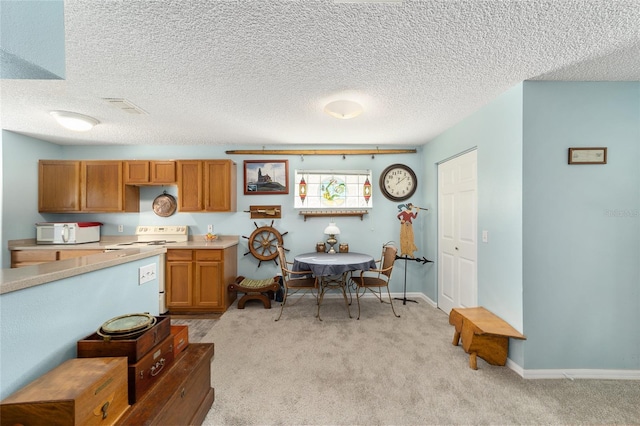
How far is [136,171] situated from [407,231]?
14.3 ft

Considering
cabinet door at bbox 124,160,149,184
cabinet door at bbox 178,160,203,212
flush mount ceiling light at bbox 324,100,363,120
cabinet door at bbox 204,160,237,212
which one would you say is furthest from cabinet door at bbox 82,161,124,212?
flush mount ceiling light at bbox 324,100,363,120

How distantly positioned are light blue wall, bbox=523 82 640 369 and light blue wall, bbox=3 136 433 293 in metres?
1.91

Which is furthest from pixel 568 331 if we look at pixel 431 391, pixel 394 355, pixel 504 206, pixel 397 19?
pixel 397 19

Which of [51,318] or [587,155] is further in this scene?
[587,155]

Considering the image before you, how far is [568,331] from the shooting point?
7.02ft

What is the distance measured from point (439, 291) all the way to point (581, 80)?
9.29ft

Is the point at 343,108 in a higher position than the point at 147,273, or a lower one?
higher

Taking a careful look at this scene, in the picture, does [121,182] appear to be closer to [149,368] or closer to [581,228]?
[149,368]

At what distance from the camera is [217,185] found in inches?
152

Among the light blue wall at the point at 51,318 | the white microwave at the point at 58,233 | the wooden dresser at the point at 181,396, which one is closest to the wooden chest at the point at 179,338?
the wooden dresser at the point at 181,396

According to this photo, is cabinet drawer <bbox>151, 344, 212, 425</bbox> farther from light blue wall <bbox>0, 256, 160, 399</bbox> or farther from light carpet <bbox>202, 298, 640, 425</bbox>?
light blue wall <bbox>0, 256, 160, 399</bbox>

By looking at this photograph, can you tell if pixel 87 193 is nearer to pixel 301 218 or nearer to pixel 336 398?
pixel 301 218

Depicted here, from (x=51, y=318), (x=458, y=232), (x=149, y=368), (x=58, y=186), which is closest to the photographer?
(x=51, y=318)

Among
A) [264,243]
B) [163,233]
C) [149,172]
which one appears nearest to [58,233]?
[163,233]
